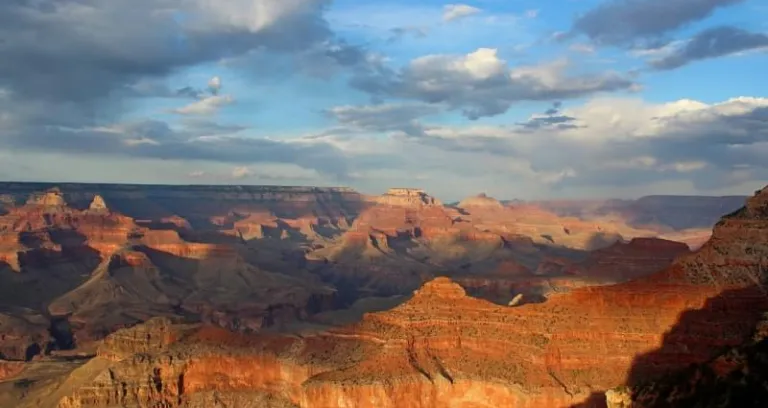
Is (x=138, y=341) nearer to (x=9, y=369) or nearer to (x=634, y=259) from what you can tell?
(x=9, y=369)

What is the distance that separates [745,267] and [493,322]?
67.0 ft

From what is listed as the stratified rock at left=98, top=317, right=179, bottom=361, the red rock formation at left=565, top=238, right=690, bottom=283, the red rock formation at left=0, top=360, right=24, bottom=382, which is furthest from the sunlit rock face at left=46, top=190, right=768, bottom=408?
the red rock formation at left=565, top=238, right=690, bottom=283

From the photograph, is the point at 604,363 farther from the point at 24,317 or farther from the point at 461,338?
the point at 24,317

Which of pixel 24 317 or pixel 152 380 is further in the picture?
pixel 24 317

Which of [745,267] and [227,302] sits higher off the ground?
[745,267]

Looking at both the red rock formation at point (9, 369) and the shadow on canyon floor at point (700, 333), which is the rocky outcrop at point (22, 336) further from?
the shadow on canyon floor at point (700, 333)

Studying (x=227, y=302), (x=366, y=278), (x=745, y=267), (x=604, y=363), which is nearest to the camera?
(x=604, y=363)

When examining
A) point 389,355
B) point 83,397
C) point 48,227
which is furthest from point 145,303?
point 389,355

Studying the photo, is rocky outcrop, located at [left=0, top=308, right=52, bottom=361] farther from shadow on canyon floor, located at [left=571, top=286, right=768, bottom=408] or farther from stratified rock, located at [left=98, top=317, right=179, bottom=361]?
shadow on canyon floor, located at [left=571, top=286, right=768, bottom=408]

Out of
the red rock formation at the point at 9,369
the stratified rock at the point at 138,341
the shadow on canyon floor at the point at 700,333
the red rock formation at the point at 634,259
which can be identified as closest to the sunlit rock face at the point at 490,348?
the shadow on canyon floor at the point at 700,333

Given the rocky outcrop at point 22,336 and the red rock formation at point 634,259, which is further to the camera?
the rocky outcrop at point 22,336

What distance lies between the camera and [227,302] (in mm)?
148375

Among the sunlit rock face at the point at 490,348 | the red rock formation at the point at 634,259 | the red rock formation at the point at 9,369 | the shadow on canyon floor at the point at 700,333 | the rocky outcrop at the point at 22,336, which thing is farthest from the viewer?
the rocky outcrop at the point at 22,336

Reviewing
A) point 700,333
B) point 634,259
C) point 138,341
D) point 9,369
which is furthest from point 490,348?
point 9,369
